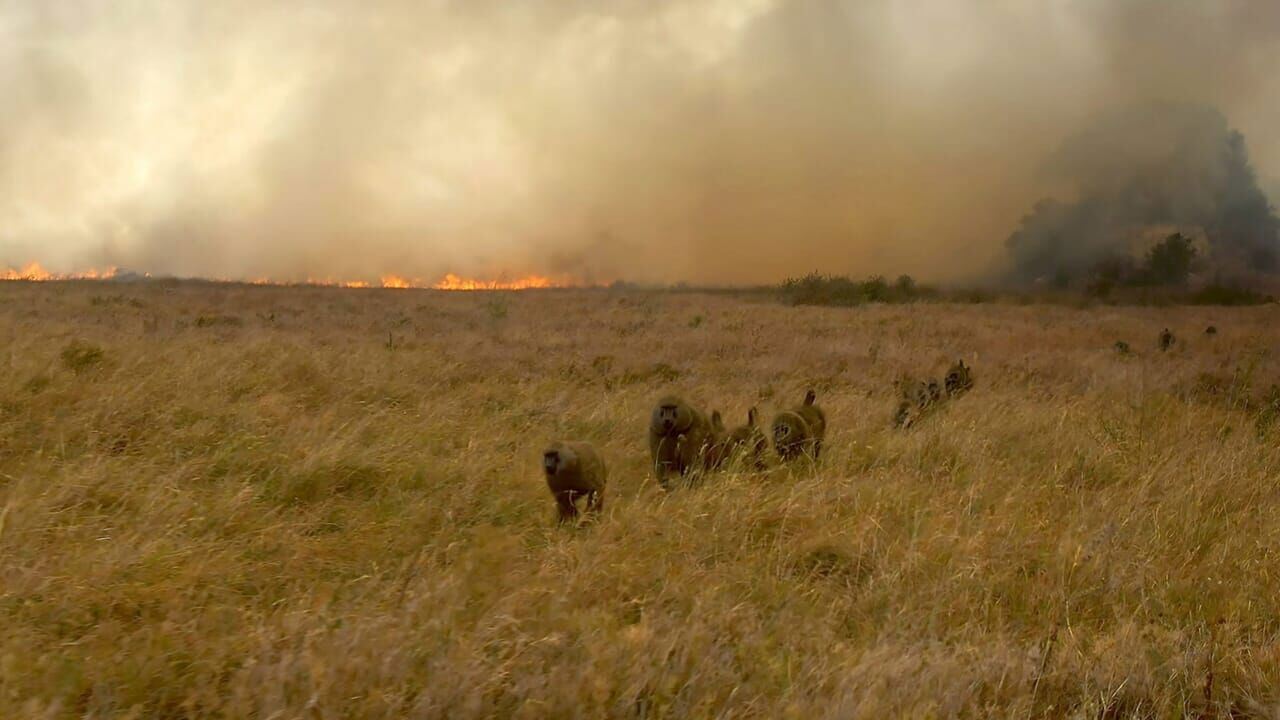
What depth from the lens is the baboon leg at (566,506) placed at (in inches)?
156

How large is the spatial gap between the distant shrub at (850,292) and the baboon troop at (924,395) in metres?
→ 23.0

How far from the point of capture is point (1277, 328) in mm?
19250

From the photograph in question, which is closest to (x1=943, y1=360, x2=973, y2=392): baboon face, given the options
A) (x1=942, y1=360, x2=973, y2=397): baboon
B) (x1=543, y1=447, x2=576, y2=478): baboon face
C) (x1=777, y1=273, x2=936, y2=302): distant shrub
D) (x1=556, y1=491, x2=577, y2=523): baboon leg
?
(x1=942, y1=360, x2=973, y2=397): baboon

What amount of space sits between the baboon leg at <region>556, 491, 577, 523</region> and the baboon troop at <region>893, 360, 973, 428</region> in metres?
3.85

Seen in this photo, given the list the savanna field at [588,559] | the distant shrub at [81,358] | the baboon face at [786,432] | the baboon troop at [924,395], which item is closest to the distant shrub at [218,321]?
the savanna field at [588,559]

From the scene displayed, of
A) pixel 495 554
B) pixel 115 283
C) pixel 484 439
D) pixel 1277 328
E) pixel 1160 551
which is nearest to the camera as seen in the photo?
pixel 495 554

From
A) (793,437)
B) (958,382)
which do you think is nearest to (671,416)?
(793,437)

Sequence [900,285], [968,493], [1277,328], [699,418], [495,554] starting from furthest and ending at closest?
[900,285]
[1277,328]
[699,418]
[968,493]
[495,554]

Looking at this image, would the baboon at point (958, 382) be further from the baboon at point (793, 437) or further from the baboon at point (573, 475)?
the baboon at point (573, 475)

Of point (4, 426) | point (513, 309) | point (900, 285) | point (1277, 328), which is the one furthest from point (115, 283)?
point (1277, 328)

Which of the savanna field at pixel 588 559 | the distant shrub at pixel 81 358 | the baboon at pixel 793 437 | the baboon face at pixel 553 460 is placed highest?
the distant shrub at pixel 81 358

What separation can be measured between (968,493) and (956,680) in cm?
238

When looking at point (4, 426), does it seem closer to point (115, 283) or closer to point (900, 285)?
point (900, 285)

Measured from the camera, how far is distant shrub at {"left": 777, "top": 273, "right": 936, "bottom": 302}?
32.7m
